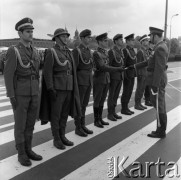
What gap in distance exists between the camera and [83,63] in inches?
212

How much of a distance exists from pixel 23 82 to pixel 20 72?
154mm

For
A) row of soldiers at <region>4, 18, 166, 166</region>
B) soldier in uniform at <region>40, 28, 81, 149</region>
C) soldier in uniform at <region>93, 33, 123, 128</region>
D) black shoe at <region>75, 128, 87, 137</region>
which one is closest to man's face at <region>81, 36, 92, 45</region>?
row of soldiers at <region>4, 18, 166, 166</region>

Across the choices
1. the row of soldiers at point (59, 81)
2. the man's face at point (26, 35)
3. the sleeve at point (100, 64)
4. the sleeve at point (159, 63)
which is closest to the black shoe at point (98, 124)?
the row of soldiers at point (59, 81)

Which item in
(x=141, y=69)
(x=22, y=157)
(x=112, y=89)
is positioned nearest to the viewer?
(x=22, y=157)

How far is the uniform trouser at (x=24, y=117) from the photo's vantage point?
3967 mm

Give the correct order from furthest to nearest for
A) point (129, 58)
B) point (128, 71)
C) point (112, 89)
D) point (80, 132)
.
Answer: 1. point (128, 71)
2. point (129, 58)
3. point (112, 89)
4. point (80, 132)

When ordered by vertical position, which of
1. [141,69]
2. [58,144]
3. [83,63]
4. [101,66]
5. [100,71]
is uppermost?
[83,63]

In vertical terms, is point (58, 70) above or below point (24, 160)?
above

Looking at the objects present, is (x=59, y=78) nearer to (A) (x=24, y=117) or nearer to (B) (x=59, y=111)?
(B) (x=59, y=111)

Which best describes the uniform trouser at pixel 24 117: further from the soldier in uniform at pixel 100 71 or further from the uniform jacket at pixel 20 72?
the soldier in uniform at pixel 100 71

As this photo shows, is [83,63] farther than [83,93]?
No

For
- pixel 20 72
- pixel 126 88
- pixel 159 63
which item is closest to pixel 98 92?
pixel 159 63

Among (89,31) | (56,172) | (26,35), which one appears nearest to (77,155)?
(56,172)

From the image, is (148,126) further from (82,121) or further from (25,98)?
(25,98)
